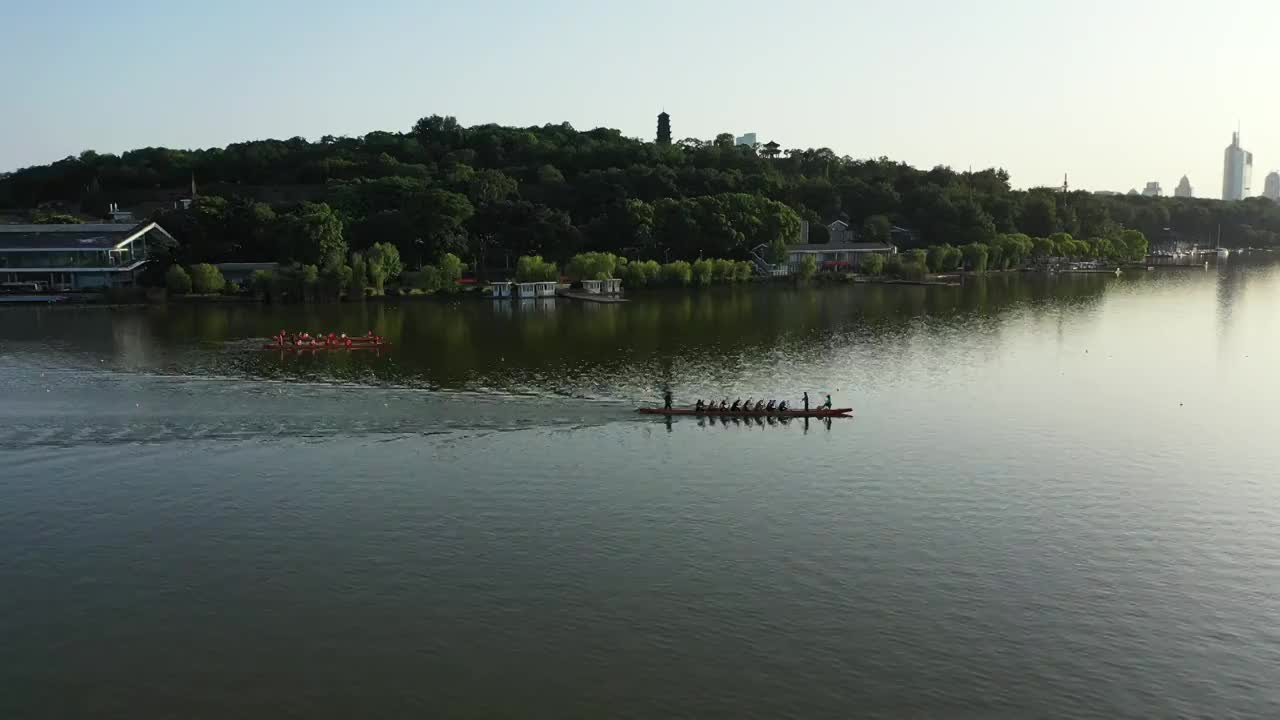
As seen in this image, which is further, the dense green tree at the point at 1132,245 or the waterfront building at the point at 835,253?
the dense green tree at the point at 1132,245

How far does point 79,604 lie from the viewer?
22.9 meters

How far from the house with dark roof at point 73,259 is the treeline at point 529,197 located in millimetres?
4917

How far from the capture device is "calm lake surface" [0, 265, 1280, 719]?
19.6m

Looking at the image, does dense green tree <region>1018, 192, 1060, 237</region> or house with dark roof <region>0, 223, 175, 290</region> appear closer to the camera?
house with dark roof <region>0, 223, 175, 290</region>

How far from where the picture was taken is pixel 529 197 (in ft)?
418

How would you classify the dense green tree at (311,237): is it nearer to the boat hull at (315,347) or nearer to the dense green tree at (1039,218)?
the boat hull at (315,347)

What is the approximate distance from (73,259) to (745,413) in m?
81.0

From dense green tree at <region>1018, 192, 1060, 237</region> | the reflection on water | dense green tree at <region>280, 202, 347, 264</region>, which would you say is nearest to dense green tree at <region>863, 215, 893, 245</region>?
dense green tree at <region>1018, 192, 1060, 237</region>

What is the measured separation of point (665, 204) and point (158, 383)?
7784 cm

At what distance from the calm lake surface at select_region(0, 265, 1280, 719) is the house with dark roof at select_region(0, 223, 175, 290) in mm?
47521

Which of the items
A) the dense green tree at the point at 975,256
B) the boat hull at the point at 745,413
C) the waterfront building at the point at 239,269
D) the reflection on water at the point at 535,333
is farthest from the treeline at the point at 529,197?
the boat hull at the point at 745,413

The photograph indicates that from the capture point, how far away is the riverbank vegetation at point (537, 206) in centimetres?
9888

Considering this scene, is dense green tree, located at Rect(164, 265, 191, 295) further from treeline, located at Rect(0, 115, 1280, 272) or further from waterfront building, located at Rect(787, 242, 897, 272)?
waterfront building, located at Rect(787, 242, 897, 272)

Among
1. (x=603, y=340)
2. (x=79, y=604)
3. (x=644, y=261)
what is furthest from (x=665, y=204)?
(x=79, y=604)
